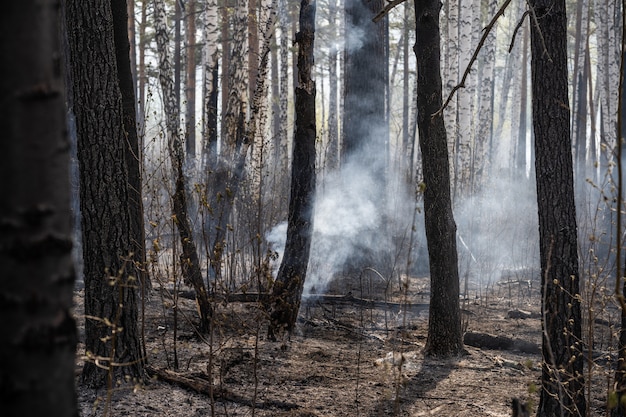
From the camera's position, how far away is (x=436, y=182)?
17.1 feet

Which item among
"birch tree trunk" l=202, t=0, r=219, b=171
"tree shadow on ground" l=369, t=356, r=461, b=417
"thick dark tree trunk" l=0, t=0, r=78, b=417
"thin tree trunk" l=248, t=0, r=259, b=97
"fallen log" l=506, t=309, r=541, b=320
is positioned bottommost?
"tree shadow on ground" l=369, t=356, r=461, b=417

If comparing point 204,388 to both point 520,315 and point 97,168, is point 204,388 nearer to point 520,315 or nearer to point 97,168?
point 97,168

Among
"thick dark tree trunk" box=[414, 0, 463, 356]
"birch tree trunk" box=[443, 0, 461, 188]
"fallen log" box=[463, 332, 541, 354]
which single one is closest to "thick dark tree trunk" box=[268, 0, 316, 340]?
"thick dark tree trunk" box=[414, 0, 463, 356]

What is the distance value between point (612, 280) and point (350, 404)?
686cm

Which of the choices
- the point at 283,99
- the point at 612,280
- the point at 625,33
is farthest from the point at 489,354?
the point at 283,99

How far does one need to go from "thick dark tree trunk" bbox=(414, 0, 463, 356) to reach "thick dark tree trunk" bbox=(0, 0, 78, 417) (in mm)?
4258

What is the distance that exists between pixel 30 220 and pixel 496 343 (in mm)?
5462

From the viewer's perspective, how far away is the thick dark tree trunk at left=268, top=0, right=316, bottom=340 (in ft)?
19.3

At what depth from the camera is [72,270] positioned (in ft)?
4.00

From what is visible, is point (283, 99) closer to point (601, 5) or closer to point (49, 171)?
point (601, 5)

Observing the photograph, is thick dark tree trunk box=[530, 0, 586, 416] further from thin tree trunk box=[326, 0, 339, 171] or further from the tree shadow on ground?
thin tree trunk box=[326, 0, 339, 171]

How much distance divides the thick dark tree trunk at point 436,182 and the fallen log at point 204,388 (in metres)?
1.77

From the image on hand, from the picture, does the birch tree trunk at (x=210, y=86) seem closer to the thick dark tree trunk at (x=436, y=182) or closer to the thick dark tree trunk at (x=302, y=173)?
the thick dark tree trunk at (x=302, y=173)

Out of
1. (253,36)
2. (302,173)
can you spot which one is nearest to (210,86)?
(302,173)
